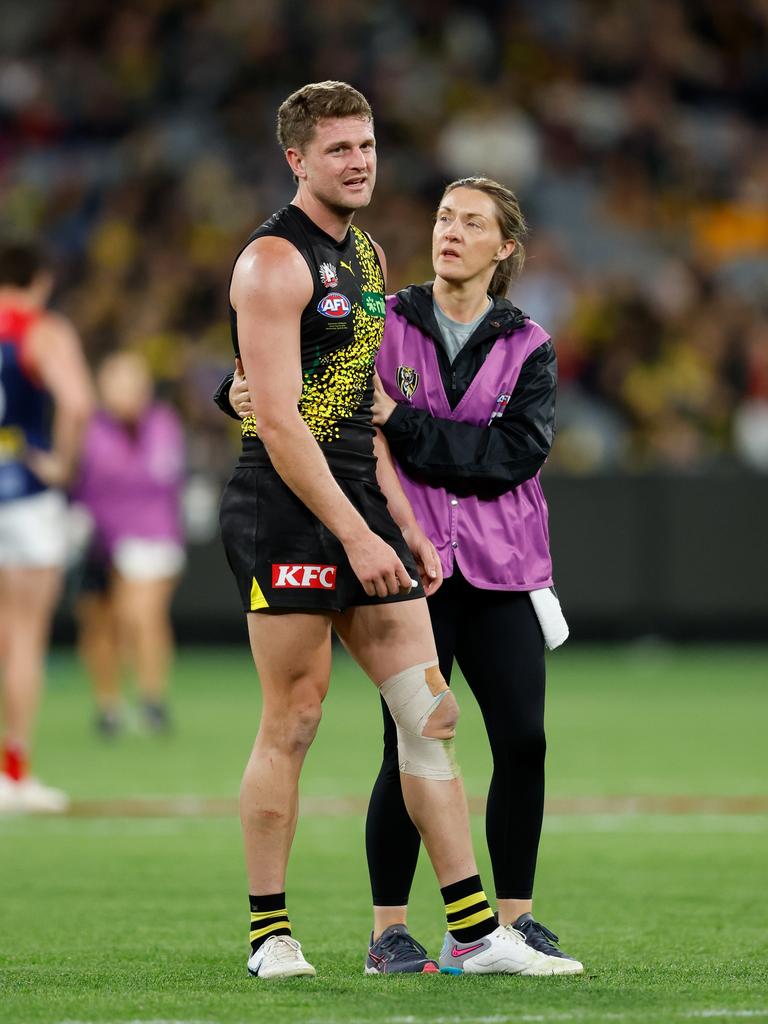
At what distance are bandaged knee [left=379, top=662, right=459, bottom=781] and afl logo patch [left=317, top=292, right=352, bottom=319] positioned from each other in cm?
99

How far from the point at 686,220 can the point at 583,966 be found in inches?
661

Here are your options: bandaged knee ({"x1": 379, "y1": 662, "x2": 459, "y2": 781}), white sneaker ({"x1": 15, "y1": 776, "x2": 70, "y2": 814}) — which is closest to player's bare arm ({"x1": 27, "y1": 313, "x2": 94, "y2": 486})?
white sneaker ({"x1": 15, "y1": 776, "x2": 70, "y2": 814})

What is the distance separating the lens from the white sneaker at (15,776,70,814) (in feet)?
30.4

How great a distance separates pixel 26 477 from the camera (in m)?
9.59

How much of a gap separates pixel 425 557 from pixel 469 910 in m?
0.99

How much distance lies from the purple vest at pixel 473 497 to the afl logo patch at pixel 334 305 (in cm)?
51

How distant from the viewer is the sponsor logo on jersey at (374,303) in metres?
5.48

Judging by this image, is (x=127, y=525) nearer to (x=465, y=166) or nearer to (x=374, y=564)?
(x=374, y=564)

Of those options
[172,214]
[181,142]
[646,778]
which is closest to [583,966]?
[646,778]

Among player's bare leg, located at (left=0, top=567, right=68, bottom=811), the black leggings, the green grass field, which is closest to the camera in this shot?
the green grass field

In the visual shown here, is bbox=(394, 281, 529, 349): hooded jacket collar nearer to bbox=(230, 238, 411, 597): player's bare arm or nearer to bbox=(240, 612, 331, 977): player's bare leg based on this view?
bbox=(230, 238, 411, 597): player's bare arm

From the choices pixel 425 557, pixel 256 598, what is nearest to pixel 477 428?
pixel 425 557

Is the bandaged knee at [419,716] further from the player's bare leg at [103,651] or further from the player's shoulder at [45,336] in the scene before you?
the player's bare leg at [103,651]

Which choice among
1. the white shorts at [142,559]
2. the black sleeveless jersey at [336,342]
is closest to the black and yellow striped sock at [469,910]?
the black sleeveless jersey at [336,342]
